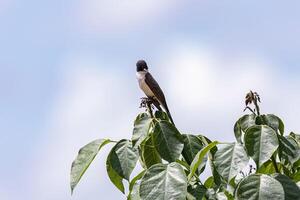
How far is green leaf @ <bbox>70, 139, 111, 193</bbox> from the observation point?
113 inches

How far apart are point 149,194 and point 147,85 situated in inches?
156

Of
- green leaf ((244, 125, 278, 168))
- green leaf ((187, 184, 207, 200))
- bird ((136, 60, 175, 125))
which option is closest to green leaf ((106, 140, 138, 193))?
green leaf ((187, 184, 207, 200))

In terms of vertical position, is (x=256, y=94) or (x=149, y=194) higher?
(x=256, y=94)

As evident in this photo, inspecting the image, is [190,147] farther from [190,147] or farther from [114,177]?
[114,177]

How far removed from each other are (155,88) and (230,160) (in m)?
3.74

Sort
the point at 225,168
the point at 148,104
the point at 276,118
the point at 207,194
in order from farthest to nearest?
the point at 148,104, the point at 276,118, the point at 207,194, the point at 225,168

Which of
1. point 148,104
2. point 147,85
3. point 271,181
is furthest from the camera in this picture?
point 147,85

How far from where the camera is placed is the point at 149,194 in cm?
250

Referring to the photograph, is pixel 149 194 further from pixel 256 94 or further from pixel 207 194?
pixel 256 94

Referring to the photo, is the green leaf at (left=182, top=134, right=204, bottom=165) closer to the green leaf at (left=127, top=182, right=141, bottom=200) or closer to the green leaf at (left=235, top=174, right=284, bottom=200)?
the green leaf at (left=127, top=182, right=141, bottom=200)

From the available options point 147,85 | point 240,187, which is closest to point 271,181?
point 240,187

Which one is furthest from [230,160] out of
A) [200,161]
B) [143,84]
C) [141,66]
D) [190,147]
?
[141,66]

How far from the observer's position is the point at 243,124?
311cm

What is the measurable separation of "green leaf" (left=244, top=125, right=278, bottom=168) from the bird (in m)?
2.82
